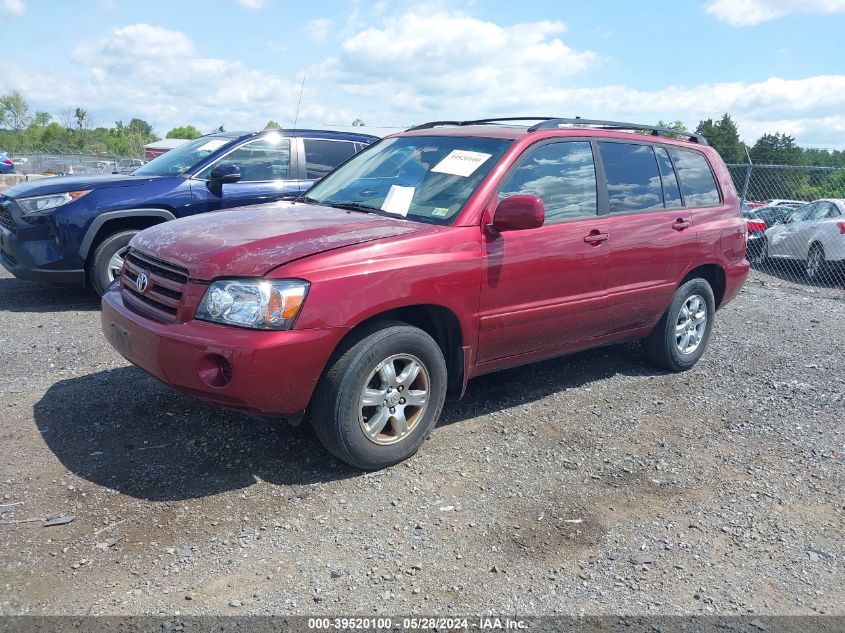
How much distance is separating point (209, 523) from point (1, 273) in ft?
22.2

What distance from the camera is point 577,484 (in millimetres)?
3975

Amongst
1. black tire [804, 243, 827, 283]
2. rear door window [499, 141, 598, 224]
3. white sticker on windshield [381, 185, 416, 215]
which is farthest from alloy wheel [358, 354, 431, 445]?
black tire [804, 243, 827, 283]

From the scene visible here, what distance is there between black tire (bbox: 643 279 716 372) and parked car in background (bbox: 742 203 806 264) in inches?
303

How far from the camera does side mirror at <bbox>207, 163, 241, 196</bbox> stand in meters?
6.80

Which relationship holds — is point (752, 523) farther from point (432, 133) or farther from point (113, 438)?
point (113, 438)

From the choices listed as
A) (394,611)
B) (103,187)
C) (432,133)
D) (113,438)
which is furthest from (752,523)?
(103,187)

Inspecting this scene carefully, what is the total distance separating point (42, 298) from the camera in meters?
7.43

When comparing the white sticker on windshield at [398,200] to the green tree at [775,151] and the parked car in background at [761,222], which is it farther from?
the green tree at [775,151]

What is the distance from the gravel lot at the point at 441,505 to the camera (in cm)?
295

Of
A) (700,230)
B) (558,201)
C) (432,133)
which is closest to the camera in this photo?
(558,201)

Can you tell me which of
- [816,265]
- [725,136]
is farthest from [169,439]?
[725,136]

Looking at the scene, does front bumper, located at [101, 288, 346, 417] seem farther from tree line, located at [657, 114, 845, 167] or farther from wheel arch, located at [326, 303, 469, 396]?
tree line, located at [657, 114, 845, 167]

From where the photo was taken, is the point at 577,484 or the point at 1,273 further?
the point at 1,273

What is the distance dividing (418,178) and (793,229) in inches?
444
